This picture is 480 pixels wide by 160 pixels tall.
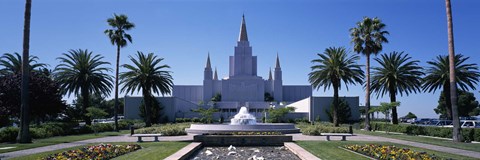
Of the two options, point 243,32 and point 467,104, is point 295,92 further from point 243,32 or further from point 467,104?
point 467,104

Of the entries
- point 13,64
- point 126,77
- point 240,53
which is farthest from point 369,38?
point 240,53

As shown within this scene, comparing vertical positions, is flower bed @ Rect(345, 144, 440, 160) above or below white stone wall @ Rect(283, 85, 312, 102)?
below

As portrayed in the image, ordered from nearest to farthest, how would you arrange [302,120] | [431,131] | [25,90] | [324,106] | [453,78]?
[25,90], [453,78], [431,131], [302,120], [324,106]

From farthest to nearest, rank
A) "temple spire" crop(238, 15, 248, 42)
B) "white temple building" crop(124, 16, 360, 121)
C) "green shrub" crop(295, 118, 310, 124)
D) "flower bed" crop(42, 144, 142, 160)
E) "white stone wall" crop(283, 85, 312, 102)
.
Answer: "white stone wall" crop(283, 85, 312, 102) → "temple spire" crop(238, 15, 248, 42) → "white temple building" crop(124, 16, 360, 121) → "green shrub" crop(295, 118, 310, 124) → "flower bed" crop(42, 144, 142, 160)

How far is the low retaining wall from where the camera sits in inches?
906

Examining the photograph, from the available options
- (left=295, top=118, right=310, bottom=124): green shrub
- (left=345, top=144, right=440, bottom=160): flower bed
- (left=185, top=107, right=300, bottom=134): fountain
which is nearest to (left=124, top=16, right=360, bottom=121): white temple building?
(left=295, top=118, right=310, bottom=124): green shrub

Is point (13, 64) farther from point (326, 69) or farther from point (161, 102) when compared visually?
point (326, 69)

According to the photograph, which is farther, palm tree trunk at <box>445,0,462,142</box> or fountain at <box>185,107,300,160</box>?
palm tree trunk at <box>445,0,462,142</box>

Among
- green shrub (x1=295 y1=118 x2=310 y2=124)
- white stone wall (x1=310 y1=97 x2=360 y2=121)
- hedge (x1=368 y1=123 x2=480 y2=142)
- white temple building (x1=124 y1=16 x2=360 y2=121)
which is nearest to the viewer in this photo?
hedge (x1=368 y1=123 x2=480 y2=142)

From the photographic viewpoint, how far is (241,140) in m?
23.2

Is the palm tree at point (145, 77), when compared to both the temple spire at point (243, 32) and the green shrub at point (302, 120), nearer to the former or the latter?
the green shrub at point (302, 120)

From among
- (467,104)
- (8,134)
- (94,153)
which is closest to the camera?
(94,153)

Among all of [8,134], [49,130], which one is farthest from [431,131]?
[8,134]

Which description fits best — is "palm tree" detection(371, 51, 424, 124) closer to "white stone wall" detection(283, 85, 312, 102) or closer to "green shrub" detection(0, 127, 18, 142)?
"green shrub" detection(0, 127, 18, 142)
